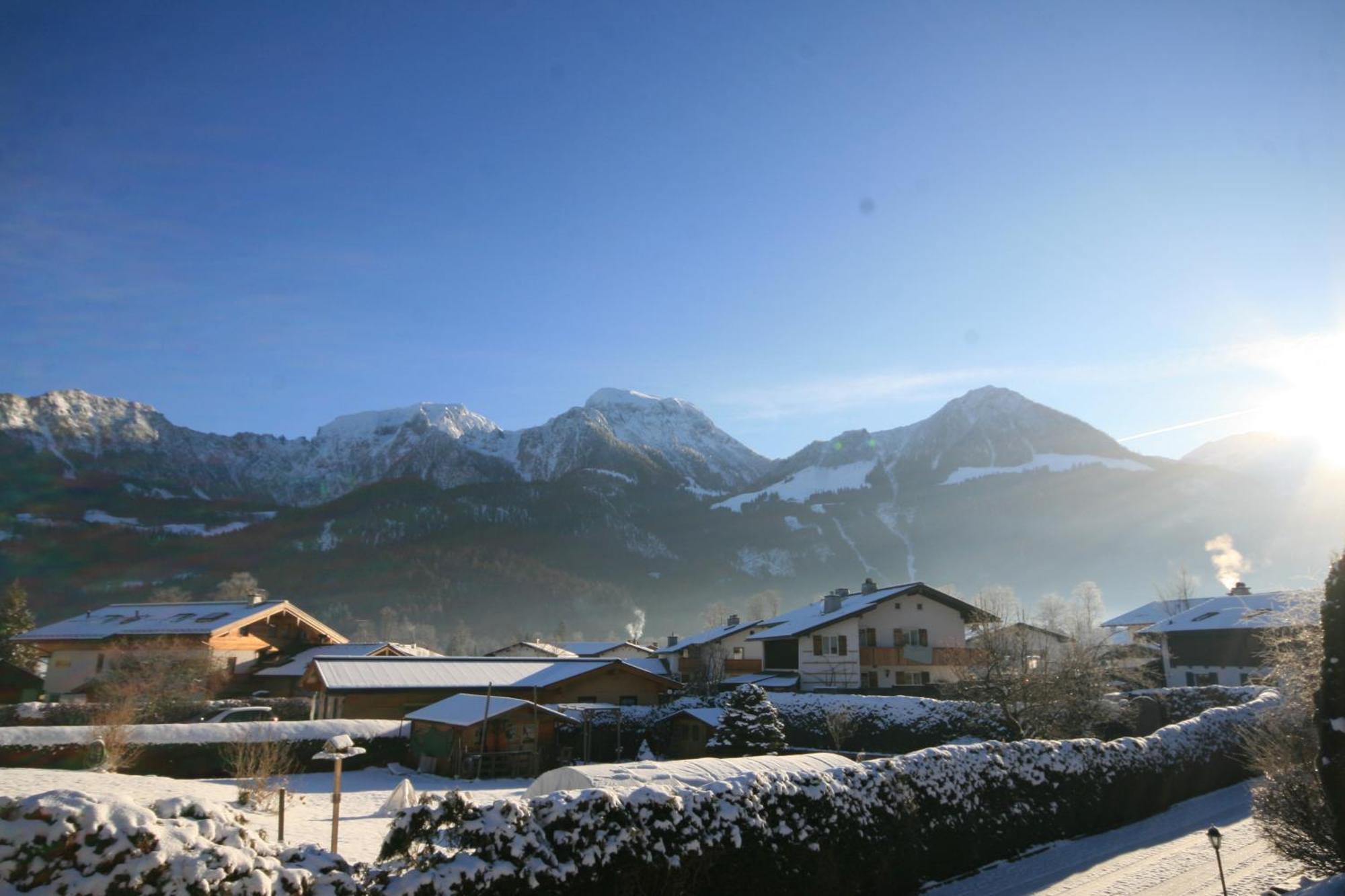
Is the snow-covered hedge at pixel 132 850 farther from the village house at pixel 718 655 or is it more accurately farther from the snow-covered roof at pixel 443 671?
the village house at pixel 718 655

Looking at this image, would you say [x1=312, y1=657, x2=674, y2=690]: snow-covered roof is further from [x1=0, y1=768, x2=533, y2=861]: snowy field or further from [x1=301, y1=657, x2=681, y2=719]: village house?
[x1=0, y1=768, x2=533, y2=861]: snowy field

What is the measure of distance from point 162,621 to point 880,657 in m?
48.7

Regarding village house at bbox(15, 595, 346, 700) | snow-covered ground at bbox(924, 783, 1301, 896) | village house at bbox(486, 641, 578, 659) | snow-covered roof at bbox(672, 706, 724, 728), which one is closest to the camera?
snow-covered ground at bbox(924, 783, 1301, 896)

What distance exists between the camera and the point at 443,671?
40.4 m

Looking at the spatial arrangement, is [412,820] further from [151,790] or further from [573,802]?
[151,790]

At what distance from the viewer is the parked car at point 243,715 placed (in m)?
37.3

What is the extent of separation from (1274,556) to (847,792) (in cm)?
23142

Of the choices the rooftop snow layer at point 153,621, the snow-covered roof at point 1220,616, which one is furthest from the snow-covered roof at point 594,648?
the snow-covered roof at point 1220,616

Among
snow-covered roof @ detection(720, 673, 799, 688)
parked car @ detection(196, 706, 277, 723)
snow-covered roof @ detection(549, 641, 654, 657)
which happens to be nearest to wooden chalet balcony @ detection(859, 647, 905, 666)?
snow-covered roof @ detection(720, 673, 799, 688)

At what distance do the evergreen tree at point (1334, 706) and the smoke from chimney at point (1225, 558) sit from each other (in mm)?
188022

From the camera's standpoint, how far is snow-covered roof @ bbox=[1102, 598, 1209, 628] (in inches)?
2781

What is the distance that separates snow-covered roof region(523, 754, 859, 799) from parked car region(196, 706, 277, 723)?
99.7ft

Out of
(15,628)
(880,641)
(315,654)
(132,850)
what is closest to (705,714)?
(880,641)

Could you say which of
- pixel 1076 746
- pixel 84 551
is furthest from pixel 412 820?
pixel 84 551
